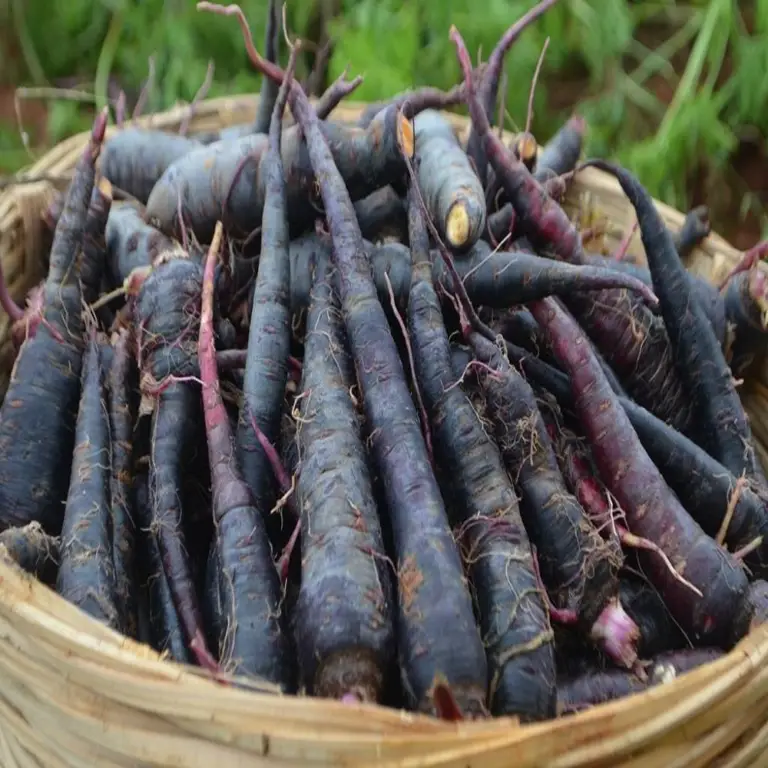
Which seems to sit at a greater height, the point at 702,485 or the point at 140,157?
the point at 140,157

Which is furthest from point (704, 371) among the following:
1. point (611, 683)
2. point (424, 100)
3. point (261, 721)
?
point (261, 721)

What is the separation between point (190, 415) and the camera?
3.34 feet

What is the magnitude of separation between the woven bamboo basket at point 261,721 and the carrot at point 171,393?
0.16 meters

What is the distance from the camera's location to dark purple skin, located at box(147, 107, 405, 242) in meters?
1.17

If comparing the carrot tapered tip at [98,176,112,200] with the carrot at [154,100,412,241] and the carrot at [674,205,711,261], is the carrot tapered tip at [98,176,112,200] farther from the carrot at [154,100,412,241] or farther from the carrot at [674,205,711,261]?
the carrot at [674,205,711,261]

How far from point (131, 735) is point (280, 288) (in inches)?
23.2

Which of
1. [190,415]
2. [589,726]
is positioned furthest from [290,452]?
[589,726]

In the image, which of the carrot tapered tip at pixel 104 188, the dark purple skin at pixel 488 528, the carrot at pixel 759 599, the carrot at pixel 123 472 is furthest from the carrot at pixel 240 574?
the carrot at pixel 759 599

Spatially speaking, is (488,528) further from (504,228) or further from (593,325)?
(504,228)

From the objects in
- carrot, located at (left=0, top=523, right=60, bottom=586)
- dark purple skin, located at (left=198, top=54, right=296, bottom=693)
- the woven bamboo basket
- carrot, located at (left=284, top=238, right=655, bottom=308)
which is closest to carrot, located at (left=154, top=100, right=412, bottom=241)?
carrot, located at (left=284, top=238, right=655, bottom=308)

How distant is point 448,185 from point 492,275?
14cm

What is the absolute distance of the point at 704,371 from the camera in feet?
3.68

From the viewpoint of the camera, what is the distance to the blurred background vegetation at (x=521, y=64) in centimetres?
207

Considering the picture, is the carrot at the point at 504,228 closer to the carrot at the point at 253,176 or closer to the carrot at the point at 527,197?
the carrot at the point at 527,197
